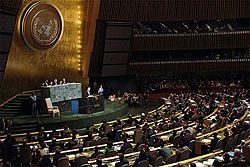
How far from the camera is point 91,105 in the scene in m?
21.2

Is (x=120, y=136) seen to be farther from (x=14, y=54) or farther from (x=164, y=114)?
(x=14, y=54)

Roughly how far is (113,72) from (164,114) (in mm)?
9023

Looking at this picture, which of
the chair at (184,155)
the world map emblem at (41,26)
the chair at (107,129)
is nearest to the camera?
the chair at (184,155)

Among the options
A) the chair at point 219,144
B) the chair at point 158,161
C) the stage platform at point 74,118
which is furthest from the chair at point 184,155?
the stage platform at point 74,118

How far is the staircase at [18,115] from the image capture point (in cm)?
1875

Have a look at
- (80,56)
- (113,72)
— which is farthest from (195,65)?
(80,56)

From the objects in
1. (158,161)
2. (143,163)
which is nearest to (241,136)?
(158,161)

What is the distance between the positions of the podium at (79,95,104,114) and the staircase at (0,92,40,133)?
9.01 feet

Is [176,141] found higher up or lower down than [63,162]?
higher up

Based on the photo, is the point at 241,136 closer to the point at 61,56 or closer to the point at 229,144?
the point at 229,144

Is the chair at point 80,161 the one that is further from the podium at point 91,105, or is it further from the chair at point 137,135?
the podium at point 91,105

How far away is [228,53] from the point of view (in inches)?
1303

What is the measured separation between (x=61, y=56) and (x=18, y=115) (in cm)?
591

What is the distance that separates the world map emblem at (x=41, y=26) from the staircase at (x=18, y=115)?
311 cm
